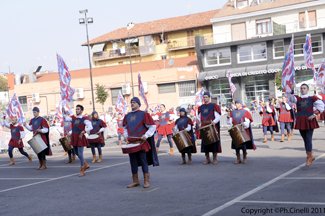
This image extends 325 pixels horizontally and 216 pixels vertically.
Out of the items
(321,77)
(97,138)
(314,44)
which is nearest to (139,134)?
(97,138)

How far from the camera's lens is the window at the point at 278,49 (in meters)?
42.1

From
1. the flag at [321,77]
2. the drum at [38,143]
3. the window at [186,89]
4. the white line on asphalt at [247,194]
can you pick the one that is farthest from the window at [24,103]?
the white line on asphalt at [247,194]

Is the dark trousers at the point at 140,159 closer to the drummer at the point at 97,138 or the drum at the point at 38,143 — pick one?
the drum at the point at 38,143

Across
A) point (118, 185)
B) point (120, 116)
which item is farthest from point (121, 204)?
point (120, 116)

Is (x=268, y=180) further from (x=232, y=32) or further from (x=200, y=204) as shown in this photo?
(x=232, y=32)

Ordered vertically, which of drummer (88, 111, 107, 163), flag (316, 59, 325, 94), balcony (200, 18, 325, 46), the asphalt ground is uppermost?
balcony (200, 18, 325, 46)

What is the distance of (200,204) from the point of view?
6.79 meters

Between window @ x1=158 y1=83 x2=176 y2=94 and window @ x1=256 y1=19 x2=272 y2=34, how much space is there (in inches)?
441

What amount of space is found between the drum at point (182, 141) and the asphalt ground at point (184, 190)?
516mm

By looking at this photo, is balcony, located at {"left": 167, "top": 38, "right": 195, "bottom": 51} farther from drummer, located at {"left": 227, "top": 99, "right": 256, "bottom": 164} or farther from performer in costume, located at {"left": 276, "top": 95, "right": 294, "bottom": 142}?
drummer, located at {"left": 227, "top": 99, "right": 256, "bottom": 164}

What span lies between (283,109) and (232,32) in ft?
94.9

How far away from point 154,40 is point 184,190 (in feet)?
173

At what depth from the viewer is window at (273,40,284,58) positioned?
4209cm

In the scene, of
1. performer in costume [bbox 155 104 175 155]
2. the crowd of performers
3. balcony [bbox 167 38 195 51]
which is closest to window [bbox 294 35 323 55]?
balcony [bbox 167 38 195 51]
